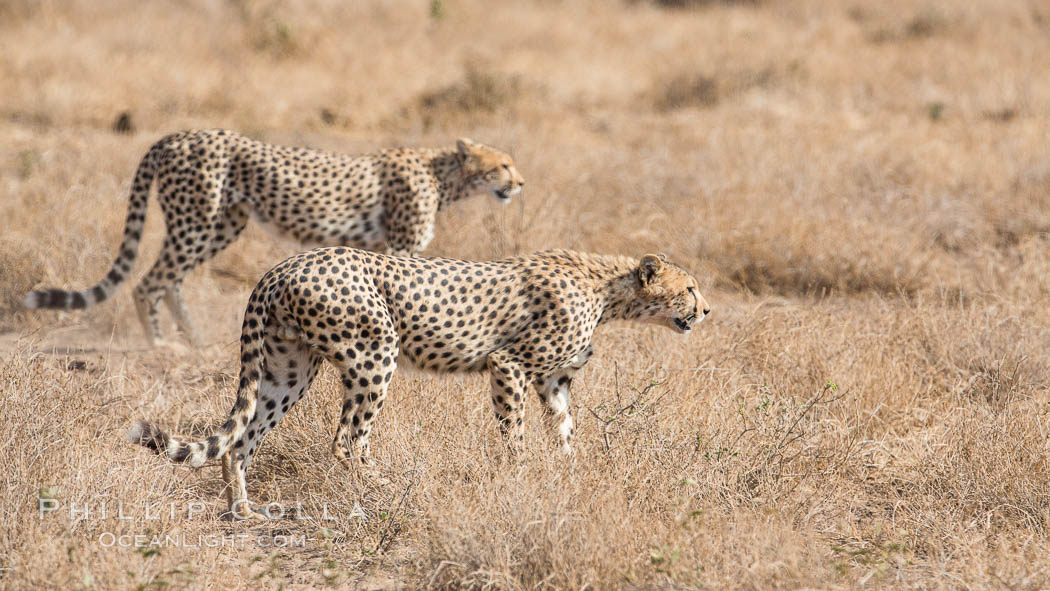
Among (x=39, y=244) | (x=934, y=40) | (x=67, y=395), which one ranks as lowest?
(x=934, y=40)

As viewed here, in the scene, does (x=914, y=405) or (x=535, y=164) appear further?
(x=535, y=164)

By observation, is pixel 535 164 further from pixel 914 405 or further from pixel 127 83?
pixel 127 83

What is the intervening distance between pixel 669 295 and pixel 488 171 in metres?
1.95

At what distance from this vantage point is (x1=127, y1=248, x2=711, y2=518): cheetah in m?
3.77

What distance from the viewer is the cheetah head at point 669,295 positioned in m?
4.37

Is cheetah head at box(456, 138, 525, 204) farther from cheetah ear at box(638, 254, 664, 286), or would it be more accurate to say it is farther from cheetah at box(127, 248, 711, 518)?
cheetah ear at box(638, 254, 664, 286)

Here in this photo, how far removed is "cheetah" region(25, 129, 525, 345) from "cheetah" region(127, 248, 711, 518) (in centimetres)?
168

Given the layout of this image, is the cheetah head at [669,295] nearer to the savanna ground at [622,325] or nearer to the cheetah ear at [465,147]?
the savanna ground at [622,325]

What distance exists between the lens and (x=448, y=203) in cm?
610

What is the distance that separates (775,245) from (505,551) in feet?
13.1

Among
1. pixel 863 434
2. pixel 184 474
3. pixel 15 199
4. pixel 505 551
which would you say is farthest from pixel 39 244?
pixel 863 434

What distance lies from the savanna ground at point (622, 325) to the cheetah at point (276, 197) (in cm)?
47

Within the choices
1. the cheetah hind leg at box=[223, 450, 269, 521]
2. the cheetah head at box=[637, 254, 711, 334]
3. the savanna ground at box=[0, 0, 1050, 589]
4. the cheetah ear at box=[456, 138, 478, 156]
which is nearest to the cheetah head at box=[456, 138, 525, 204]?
the cheetah ear at box=[456, 138, 478, 156]

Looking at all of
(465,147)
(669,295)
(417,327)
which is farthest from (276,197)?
(669,295)
